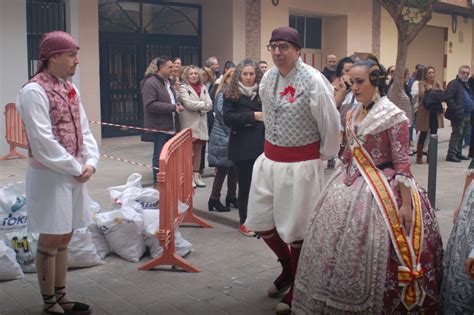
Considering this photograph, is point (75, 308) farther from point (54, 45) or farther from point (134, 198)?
point (54, 45)

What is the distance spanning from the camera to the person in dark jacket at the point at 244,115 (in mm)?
5766

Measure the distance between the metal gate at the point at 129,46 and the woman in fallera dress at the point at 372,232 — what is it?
414 inches

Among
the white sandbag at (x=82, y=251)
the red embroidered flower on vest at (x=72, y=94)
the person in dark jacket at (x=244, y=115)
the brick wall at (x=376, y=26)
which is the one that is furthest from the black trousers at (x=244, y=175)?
the brick wall at (x=376, y=26)

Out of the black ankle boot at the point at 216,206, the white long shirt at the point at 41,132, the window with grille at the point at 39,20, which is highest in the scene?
the window with grille at the point at 39,20

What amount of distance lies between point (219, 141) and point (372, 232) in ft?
13.2

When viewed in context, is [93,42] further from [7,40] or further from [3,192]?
[3,192]

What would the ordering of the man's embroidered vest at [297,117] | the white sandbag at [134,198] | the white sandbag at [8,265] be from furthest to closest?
the white sandbag at [134,198] < the white sandbag at [8,265] < the man's embroidered vest at [297,117]

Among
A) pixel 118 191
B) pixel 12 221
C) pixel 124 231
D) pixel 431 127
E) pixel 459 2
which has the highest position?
pixel 459 2

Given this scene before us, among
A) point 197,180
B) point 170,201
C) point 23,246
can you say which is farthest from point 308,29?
point 23,246

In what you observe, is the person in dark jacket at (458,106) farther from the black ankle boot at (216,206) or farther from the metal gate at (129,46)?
the metal gate at (129,46)

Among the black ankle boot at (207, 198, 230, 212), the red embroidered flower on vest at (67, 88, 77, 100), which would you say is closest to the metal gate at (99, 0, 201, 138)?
the black ankle boot at (207, 198, 230, 212)

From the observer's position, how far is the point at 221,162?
727 cm

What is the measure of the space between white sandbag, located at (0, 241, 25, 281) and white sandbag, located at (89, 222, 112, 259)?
29.6 inches

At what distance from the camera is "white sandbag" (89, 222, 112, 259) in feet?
17.9
